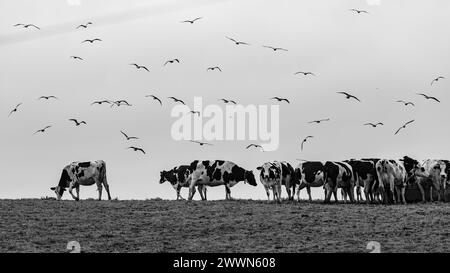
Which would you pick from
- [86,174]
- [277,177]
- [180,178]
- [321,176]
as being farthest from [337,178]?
[86,174]

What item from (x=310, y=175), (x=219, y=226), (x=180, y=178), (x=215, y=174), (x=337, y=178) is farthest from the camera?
(x=180, y=178)

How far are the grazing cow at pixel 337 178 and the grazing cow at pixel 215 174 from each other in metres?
5.10

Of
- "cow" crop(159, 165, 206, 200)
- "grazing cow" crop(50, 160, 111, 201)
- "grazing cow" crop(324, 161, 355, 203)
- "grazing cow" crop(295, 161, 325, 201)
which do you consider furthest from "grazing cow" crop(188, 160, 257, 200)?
"grazing cow" crop(324, 161, 355, 203)

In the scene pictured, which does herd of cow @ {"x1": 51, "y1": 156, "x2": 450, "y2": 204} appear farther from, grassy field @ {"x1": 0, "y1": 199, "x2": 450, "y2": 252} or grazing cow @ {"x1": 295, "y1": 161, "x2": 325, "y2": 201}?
grassy field @ {"x1": 0, "y1": 199, "x2": 450, "y2": 252}

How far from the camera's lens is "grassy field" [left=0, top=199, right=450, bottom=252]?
2983 centimetres

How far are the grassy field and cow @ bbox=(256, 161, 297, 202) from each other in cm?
221

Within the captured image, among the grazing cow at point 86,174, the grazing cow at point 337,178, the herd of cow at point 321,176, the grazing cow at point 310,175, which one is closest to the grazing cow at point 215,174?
the herd of cow at point 321,176

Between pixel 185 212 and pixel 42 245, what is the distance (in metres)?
8.61

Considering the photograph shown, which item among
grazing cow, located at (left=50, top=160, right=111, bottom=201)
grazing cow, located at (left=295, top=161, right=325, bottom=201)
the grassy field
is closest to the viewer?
the grassy field

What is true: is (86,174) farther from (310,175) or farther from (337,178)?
(337,178)

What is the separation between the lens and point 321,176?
4412cm

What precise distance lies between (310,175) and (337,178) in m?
1.34

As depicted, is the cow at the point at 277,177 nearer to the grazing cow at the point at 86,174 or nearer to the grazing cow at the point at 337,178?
the grazing cow at the point at 337,178
